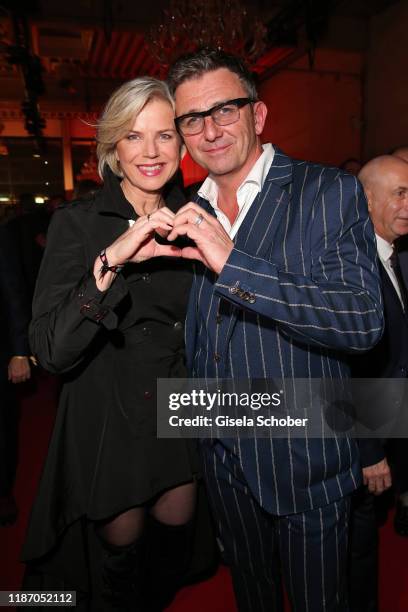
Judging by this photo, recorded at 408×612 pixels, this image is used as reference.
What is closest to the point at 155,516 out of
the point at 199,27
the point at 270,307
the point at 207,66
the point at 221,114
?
the point at 270,307

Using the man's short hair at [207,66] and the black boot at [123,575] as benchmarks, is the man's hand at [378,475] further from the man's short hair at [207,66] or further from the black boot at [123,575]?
the man's short hair at [207,66]

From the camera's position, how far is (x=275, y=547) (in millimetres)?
1573

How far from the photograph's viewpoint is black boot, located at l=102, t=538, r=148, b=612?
1666 millimetres

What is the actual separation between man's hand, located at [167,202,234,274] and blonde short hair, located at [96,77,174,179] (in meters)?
0.61

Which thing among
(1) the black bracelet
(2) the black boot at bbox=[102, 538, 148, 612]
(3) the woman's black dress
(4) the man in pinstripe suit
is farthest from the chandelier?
(2) the black boot at bbox=[102, 538, 148, 612]

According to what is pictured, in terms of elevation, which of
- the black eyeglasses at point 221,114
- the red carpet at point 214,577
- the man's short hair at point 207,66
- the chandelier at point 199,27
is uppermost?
the chandelier at point 199,27

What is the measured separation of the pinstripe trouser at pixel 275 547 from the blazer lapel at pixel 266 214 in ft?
2.12

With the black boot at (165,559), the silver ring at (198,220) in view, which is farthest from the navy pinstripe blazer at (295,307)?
the black boot at (165,559)

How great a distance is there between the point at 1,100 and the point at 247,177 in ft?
39.3

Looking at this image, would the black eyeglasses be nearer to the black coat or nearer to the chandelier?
the black coat

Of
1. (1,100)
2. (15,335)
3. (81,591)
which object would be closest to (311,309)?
(81,591)

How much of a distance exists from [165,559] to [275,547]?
544mm

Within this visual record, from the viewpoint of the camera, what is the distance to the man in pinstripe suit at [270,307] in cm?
112

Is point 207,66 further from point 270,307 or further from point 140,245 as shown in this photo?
point 270,307
